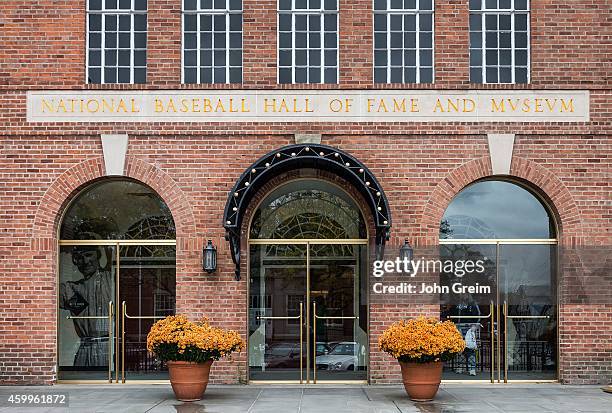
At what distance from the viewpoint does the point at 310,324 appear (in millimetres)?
15945

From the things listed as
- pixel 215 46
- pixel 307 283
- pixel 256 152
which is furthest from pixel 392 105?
pixel 307 283

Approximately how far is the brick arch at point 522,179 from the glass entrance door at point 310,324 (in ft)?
4.55

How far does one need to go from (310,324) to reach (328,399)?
7.31 feet

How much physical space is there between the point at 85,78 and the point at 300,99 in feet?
13.2

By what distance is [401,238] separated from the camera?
1570 cm

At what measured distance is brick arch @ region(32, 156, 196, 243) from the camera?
621 inches

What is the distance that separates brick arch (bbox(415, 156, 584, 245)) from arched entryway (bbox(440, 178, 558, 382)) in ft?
0.95

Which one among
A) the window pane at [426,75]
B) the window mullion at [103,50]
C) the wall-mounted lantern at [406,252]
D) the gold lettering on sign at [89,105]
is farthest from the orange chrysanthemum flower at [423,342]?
the window mullion at [103,50]

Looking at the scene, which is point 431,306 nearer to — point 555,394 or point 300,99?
point 555,394

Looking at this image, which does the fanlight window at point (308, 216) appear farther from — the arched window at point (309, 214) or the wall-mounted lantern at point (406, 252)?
the wall-mounted lantern at point (406, 252)

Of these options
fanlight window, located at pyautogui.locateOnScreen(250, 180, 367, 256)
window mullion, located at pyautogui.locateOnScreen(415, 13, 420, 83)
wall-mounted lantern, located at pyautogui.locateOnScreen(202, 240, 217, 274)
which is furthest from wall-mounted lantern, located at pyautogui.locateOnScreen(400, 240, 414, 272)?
wall-mounted lantern, located at pyautogui.locateOnScreen(202, 240, 217, 274)

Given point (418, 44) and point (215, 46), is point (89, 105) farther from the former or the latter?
point (418, 44)

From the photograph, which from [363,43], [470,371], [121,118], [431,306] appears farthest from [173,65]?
[470,371]

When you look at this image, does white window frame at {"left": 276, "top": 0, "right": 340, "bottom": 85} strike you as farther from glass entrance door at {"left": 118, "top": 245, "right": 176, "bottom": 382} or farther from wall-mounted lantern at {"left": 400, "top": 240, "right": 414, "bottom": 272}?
glass entrance door at {"left": 118, "top": 245, "right": 176, "bottom": 382}
